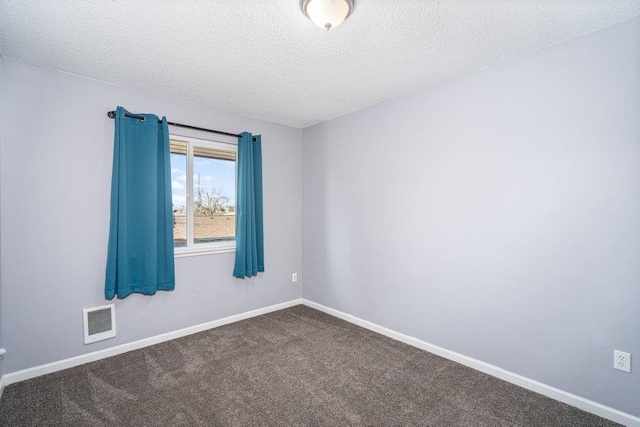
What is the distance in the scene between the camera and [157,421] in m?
1.81

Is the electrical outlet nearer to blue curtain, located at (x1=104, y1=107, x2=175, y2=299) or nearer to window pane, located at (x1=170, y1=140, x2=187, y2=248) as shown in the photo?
blue curtain, located at (x1=104, y1=107, x2=175, y2=299)

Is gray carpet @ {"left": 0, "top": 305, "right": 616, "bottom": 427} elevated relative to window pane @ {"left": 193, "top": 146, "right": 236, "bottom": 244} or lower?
lower

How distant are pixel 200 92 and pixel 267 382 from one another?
2.58m

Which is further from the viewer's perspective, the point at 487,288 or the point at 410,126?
the point at 410,126

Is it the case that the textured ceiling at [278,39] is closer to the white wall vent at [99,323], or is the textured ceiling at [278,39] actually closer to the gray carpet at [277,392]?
the white wall vent at [99,323]

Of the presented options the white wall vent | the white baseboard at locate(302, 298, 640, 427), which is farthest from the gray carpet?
the white wall vent

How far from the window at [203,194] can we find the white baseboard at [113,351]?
0.79m

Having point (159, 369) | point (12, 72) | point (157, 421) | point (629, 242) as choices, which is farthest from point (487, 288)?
point (12, 72)

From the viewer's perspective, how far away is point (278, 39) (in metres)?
1.96

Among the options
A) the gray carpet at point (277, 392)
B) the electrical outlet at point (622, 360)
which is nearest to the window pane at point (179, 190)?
the gray carpet at point (277, 392)

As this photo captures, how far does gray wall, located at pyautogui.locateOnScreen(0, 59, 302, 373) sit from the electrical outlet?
3.39m

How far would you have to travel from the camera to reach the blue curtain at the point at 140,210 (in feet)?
8.28

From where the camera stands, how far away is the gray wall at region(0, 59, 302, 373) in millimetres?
2188

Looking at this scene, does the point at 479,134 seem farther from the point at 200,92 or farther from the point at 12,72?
the point at 12,72
